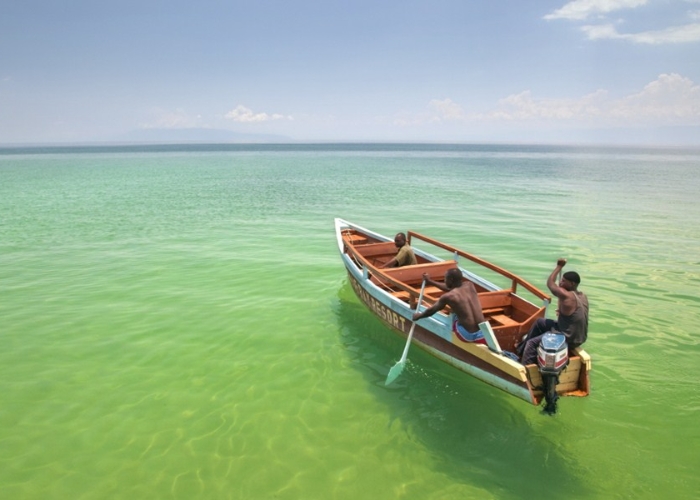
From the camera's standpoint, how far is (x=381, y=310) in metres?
10.2

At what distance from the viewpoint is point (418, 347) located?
941 centimetres

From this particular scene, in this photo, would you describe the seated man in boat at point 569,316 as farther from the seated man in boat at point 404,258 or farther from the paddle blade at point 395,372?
the seated man in boat at point 404,258

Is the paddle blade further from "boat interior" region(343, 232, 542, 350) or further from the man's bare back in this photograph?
the man's bare back

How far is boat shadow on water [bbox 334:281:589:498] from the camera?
625 cm

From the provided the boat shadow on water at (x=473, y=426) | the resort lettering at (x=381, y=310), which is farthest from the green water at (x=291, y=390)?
the resort lettering at (x=381, y=310)

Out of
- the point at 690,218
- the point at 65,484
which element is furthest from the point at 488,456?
the point at 690,218

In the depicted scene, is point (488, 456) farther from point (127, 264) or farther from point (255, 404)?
point (127, 264)

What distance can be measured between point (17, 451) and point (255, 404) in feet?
11.8

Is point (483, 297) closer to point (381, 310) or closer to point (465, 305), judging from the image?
point (465, 305)

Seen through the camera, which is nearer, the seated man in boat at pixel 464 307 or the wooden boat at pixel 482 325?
the wooden boat at pixel 482 325

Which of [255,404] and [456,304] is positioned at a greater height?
[456,304]

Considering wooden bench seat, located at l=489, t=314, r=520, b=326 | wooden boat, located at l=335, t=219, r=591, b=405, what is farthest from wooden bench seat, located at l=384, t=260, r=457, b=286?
wooden bench seat, located at l=489, t=314, r=520, b=326

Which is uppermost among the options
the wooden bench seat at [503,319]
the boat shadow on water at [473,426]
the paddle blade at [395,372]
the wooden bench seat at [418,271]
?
the wooden bench seat at [418,271]

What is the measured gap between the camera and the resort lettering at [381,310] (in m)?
9.47
